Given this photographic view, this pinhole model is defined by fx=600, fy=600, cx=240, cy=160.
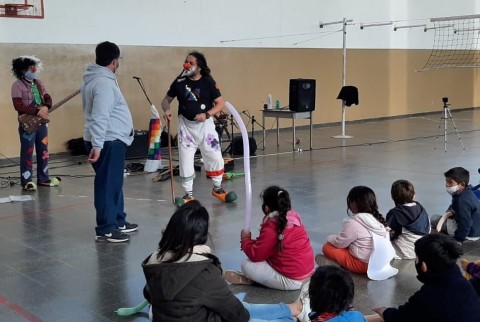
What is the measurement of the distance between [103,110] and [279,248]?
1.92 m

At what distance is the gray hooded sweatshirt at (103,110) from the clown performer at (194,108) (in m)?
1.12

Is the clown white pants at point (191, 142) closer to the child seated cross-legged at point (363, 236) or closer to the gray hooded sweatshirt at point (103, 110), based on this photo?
the gray hooded sweatshirt at point (103, 110)

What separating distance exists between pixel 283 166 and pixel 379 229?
500 centimetres

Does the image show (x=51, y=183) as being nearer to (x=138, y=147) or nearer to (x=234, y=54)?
(x=138, y=147)

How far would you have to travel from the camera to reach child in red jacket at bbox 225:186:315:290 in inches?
150

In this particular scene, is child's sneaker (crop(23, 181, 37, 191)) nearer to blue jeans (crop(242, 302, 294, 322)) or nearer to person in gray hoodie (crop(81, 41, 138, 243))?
person in gray hoodie (crop(81, 41, 138, 243))

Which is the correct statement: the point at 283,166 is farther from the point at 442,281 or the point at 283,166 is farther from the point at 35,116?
the point at 442,281

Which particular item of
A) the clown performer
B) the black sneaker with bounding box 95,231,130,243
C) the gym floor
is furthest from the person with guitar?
the black sneaker with bounding box 95,231,130,243

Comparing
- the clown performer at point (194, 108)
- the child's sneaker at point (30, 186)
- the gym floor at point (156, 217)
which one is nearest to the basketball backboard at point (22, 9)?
the gym floor at point (156, 217)

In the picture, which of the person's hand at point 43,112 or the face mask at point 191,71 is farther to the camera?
→ the person's hand at point 43,112

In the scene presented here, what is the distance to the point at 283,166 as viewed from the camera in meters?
9.07

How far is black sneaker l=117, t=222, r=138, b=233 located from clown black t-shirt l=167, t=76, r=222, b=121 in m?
1.33

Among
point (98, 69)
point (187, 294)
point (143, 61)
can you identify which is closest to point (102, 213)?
point (98, 69)

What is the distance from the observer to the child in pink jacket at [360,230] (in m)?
4.12
